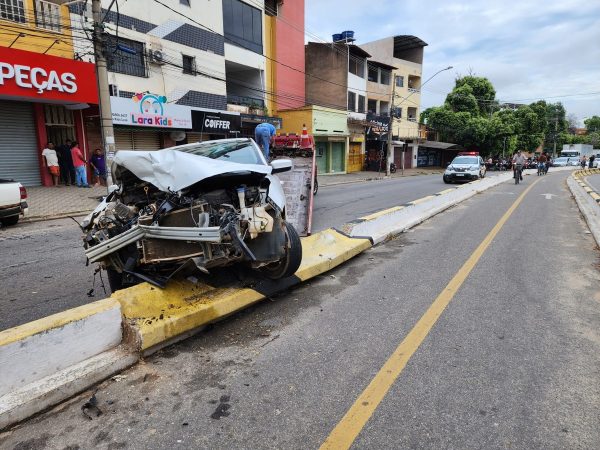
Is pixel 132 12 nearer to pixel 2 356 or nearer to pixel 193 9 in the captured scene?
pixel 193 9

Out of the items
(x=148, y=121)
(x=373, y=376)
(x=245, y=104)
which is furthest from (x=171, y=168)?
(x=245, y=104)

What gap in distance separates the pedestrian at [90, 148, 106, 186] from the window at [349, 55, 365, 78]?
83.7 ft

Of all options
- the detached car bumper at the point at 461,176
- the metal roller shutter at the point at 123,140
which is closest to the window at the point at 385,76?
the detached car bumper at the point at 461,176

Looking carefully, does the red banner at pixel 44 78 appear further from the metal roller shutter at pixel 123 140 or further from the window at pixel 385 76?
the window at pixel 385 76

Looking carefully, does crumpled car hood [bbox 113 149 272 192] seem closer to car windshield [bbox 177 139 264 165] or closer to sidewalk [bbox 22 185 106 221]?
car windshield [bbox 177 139 264 165]

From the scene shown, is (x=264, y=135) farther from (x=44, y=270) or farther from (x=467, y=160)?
(x=467, y=160)

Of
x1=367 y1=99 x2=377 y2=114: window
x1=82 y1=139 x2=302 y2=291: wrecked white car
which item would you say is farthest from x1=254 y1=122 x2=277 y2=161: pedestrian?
x1=367 y1=99 x2=377 y2=114: window

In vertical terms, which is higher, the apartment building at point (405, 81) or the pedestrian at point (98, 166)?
the apartment building at point (405, 81)

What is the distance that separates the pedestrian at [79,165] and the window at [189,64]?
7.46 meters

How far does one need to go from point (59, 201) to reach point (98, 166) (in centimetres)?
388

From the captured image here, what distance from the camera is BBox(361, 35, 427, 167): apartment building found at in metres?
44.0

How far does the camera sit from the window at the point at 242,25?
79.7ft

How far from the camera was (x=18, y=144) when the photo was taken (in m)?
15.4

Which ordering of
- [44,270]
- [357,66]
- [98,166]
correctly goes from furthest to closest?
[357,66] < [98,166] < [44,270]
